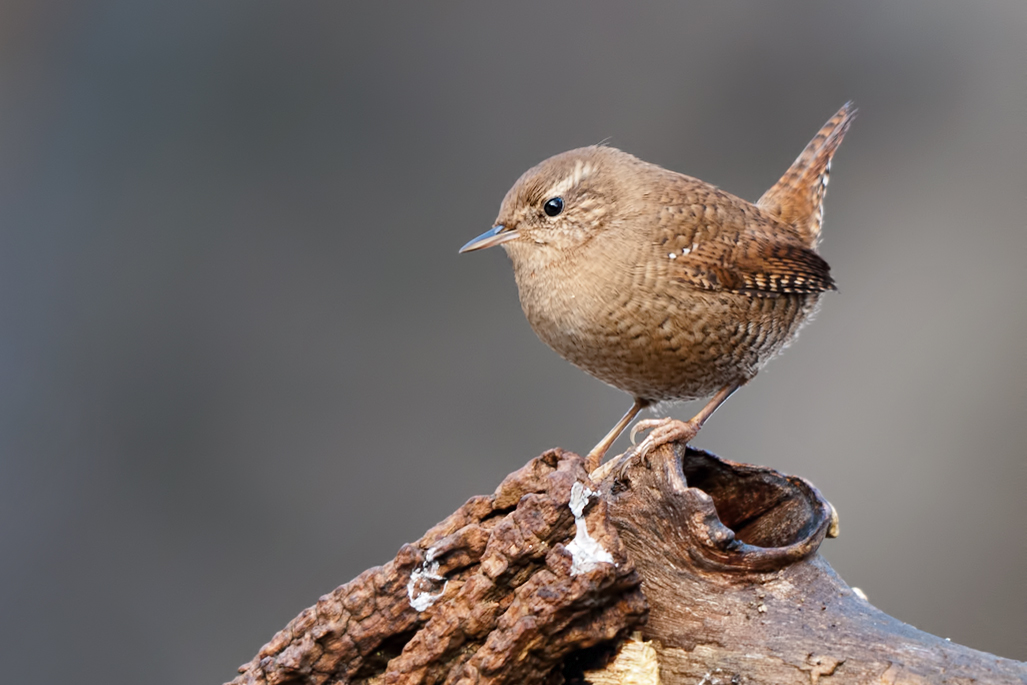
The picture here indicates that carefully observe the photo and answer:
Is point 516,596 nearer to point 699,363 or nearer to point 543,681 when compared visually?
point 543,681

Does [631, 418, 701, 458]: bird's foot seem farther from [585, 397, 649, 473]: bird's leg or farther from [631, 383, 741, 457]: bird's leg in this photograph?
[585, 397, 649, 473]: bird's leg

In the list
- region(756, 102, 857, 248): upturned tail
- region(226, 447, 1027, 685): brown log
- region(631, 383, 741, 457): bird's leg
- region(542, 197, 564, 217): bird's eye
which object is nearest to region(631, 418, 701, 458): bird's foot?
region(631, 383, 741, 457): bird's leg

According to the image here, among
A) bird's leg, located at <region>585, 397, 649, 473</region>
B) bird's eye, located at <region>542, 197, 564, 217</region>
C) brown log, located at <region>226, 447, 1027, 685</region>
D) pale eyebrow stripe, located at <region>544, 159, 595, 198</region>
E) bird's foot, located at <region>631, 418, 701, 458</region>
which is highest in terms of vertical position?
pale eyebrow stripe, located at <region>544, 159, 595, 198</region>

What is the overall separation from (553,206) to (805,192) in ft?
3.60

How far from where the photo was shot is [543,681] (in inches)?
70.7

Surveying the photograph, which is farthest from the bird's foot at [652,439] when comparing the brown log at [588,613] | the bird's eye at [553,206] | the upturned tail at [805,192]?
the upturned tail at [805,192]

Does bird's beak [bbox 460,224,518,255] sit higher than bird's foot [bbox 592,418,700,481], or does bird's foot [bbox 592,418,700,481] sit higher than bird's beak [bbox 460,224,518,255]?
bird's beak [bbox 460,224,518,255]

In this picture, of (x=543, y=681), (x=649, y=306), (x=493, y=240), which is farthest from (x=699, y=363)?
(x=543, y=681)

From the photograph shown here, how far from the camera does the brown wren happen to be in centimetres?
238

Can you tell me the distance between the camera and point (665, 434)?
88.0 inches

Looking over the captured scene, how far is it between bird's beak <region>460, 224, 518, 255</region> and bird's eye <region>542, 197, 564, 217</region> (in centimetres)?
11

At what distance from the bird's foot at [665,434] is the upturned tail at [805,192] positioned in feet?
3.35

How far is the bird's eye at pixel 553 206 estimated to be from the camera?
2.50 m

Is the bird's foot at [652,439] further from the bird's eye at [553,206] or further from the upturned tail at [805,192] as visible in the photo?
the upturned tail at [805,192]
